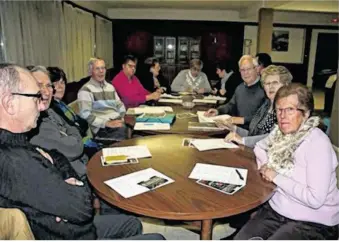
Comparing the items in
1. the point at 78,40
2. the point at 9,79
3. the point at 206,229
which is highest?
the point at 78,40

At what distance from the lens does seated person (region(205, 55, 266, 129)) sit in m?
2.69

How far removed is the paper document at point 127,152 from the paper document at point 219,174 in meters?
0.35

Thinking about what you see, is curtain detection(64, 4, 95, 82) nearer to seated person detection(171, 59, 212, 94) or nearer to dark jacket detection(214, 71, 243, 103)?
seated person detection(171, 59, 212, 94)

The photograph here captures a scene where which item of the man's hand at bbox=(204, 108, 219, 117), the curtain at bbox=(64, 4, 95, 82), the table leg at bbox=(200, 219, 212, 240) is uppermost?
the curtain at bbox=(64, 4, 95, 82)

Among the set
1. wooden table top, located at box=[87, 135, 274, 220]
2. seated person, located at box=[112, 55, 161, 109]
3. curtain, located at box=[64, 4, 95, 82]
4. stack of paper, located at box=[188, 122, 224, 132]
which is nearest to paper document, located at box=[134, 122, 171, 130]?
stack of paper, located at box=[188, 122, 224, 132]

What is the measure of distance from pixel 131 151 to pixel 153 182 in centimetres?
45

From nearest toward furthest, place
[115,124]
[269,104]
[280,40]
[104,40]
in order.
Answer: [269,104] → [115,124] → [104,40] → [280,40]

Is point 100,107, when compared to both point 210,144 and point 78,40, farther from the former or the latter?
point 78,40

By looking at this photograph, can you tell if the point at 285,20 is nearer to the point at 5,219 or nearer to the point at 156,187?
the point at 156,187

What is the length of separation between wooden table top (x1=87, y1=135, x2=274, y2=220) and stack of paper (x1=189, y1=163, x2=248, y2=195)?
0.03 metres

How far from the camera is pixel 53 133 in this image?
1774 millimetres

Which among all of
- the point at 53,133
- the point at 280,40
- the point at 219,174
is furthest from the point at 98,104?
the point at 280,40

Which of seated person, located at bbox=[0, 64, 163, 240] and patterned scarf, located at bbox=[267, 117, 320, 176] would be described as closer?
seated person, located at bbox=[0, 64, 163, 240]

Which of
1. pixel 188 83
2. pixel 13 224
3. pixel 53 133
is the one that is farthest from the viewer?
pixel 188 83
